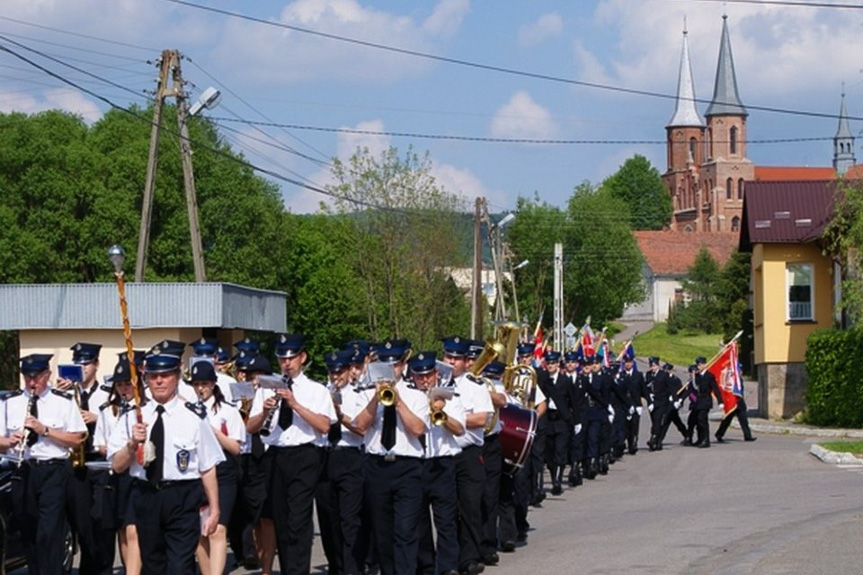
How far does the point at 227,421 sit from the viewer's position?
1132cm

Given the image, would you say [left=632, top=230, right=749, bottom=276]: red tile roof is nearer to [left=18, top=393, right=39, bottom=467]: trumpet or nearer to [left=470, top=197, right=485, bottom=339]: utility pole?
[left=470, top=197, right=485, bottom=339]: utility pole

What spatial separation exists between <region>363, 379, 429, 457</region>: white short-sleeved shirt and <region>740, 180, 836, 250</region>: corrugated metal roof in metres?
32.1

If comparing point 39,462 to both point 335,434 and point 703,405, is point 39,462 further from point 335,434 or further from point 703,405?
point 703,405

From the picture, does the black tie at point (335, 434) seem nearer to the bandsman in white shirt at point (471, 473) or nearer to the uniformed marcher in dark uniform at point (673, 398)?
the bandsman in white shirt at point (471, 473)

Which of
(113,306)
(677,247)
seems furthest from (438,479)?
(677,247)

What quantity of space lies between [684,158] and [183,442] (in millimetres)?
170968

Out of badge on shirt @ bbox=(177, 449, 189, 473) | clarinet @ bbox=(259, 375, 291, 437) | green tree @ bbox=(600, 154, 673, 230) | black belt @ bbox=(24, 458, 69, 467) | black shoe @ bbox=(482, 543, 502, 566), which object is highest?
green tree @ bbox=(600, 154, 673, 230)

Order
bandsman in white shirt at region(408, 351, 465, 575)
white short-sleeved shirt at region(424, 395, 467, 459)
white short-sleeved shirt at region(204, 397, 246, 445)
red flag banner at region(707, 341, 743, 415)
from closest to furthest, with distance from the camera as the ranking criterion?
1. white short-sleeved shirt at region(204, 397, 246, 445)
2. bandsman in white shirt at region(408, 351, 465, 575)
3. white short-sleeved shirt at region(424, 395, 467, 459)
4. red flag banner at region(707, 341, 743, 415)

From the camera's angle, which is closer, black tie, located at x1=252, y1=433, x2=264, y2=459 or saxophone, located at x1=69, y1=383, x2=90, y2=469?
saxophone, located at x1=69, y1=383, x2=90, y2=469

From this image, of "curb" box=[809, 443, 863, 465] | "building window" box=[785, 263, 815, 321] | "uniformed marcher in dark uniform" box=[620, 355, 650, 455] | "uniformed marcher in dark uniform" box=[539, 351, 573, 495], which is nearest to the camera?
"uniformed marcher in dark uniform" box=[539, 351, 573, 495]

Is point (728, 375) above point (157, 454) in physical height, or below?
above

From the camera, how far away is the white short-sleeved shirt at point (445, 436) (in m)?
11.8

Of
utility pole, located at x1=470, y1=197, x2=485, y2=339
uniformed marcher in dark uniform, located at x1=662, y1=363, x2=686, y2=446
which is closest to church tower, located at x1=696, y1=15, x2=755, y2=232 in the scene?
utility pole, located at x1=470, y1=197, x2=485, y2=339

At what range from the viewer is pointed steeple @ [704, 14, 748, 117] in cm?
15588
